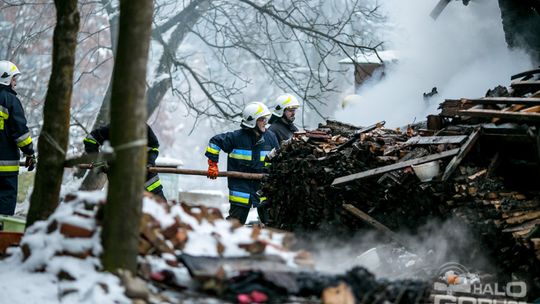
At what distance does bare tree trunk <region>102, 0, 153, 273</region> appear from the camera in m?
4.34

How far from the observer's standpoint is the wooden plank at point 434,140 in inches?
305

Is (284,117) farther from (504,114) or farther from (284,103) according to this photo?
(504,114)

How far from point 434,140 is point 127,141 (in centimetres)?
446

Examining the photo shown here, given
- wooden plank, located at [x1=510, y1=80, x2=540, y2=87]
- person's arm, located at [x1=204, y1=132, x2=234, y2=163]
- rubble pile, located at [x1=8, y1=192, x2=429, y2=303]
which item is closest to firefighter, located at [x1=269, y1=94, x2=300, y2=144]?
person's arm, located at [x1=204, y1=132, x2=234, y2=163]

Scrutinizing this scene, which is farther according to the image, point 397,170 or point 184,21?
point 184,21

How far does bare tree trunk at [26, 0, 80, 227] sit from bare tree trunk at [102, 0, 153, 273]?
1051 mm

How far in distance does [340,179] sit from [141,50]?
4.18m

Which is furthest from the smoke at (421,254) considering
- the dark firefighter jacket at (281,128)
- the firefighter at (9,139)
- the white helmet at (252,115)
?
the dark firefighter jacket at (281,128)

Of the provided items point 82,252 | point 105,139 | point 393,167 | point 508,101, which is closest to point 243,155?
point 105,139

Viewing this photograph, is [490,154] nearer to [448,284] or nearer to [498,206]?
[498,206]

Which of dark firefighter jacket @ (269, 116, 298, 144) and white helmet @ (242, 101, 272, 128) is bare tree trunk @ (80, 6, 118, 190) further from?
white helmet @ (242, 101, 272, 128)

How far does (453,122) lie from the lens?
27.9 ft

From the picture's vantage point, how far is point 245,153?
11.4 meters

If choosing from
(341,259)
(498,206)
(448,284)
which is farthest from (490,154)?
(341,259)
